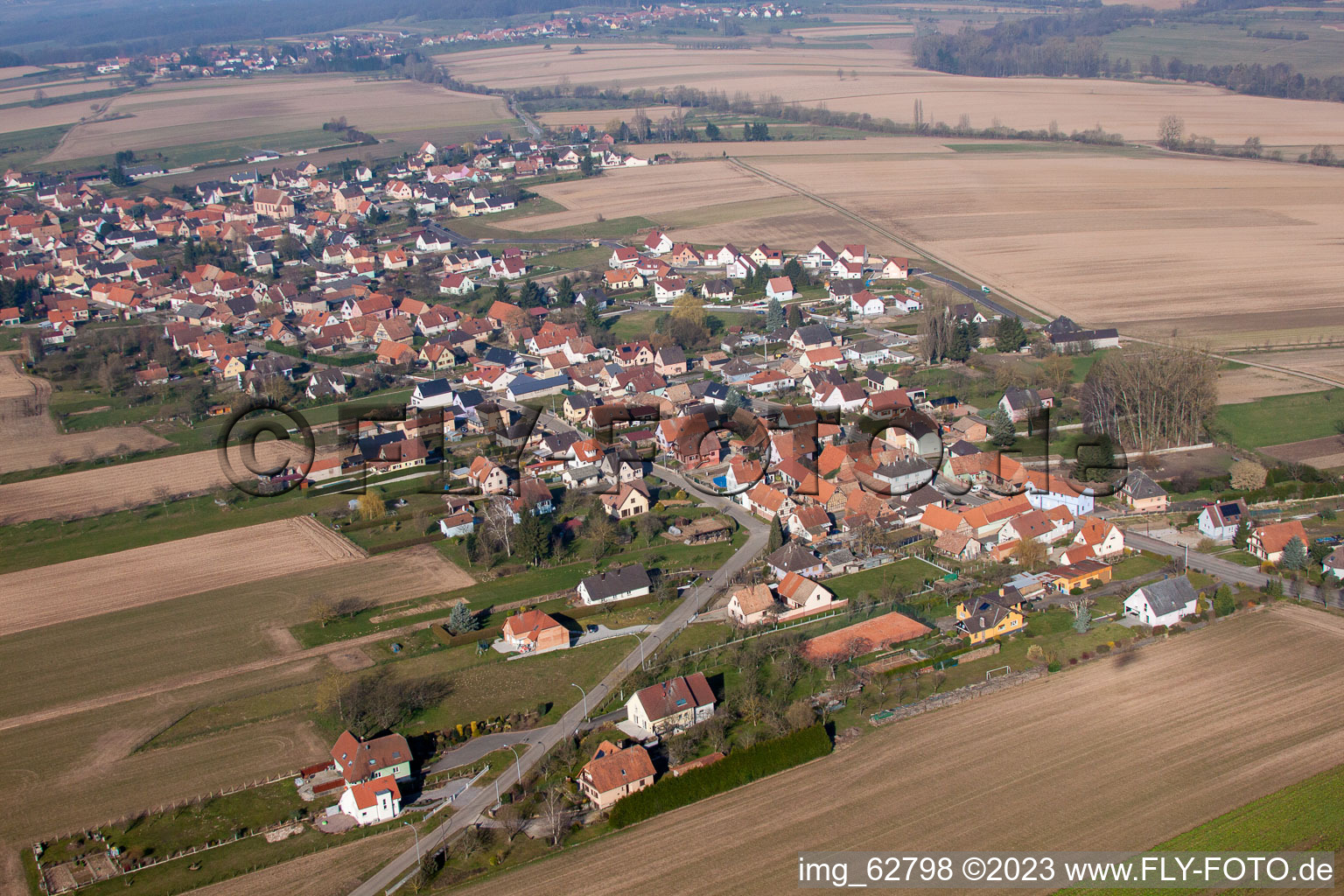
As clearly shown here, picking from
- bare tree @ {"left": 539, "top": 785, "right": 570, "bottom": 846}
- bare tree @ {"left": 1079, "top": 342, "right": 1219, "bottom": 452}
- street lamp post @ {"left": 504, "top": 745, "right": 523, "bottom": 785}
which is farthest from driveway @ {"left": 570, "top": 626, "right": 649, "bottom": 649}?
bare tree @ {"left": 1079, "top": 342, "right": 1219, "bottom": 452}

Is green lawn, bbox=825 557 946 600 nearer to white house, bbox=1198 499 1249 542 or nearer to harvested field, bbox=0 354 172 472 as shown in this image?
white house, bbox=1198 499 1249 542

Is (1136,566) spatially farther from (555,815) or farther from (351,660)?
(351,660)

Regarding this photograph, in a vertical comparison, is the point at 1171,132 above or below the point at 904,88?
below

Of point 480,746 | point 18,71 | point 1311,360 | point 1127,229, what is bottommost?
point 480,746

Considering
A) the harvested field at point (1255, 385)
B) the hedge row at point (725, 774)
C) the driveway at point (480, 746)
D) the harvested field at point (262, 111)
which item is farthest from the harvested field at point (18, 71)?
the hedge row at point (725, 774)

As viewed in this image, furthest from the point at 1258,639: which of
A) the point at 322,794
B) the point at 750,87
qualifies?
the point at 750,87

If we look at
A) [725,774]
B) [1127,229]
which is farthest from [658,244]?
[725,774]
